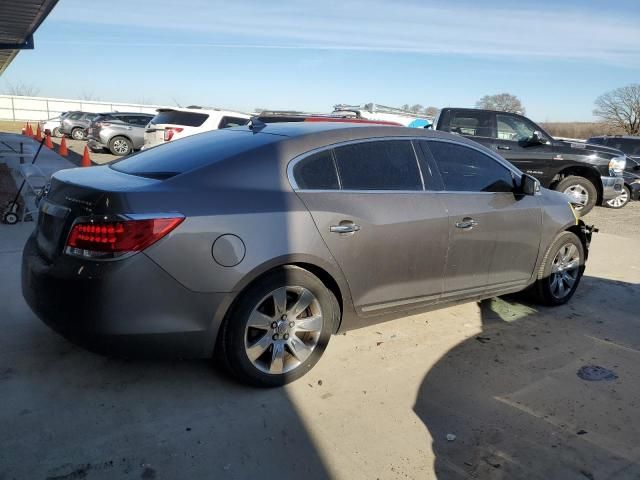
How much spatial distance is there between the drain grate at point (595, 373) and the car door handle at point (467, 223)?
1.28 m

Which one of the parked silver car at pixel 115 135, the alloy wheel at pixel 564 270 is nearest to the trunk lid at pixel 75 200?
the alloy wheel at pixel 564 270

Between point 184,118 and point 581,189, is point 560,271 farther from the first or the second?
point 184,118

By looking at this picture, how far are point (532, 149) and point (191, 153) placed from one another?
8912 mm

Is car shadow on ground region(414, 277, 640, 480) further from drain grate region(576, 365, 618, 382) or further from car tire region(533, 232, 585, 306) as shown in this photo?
car tire region(533, 232, 585, 306)

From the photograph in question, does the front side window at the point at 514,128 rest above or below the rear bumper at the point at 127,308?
above

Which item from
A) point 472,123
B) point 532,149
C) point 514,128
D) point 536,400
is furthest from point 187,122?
point 536,400

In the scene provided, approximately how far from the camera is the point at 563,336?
4.43 metres

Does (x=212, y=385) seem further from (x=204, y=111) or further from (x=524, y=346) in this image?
(x=204, y=111)

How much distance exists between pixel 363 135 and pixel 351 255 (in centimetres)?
89

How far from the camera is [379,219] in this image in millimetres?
3547

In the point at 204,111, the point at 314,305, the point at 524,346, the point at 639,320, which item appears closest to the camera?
the point at 314,305

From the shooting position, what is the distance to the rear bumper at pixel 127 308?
2.77m

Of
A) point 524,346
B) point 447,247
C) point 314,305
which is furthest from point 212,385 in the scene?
point 524,346

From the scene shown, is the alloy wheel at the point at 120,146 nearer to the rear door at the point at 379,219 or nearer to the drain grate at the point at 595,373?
the rear door at the point at 379,219
